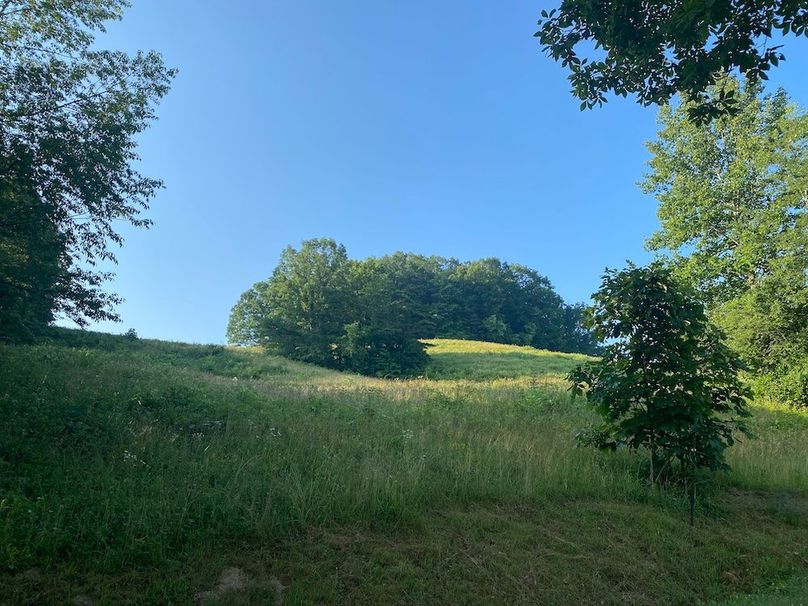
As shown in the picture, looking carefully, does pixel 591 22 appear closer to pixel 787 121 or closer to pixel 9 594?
pixel 9 594

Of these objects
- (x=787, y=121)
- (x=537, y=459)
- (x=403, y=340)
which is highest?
(x=787, y=121)

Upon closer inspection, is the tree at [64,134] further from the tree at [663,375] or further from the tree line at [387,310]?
the tree line at [387,310]

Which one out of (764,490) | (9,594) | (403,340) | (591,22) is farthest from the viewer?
(403,340)

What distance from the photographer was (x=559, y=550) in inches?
190

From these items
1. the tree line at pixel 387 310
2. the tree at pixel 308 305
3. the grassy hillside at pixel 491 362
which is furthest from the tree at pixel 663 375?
the tree at pixel 308 305

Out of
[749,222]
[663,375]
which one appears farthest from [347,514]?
[749,222]

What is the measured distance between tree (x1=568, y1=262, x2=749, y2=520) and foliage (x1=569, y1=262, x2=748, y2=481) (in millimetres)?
12

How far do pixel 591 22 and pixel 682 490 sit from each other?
630 cm

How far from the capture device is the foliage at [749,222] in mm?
18344

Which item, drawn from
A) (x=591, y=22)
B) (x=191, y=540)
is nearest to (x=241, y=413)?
(x=191, y=540)

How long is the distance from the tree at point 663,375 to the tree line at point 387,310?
95.9ft

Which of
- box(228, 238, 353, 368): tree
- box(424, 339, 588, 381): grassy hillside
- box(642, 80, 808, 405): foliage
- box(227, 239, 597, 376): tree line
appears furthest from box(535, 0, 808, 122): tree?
box(228, 238, 353, 368): tree

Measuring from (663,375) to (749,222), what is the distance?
18783 millimetres

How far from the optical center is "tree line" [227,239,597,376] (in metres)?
39.6
